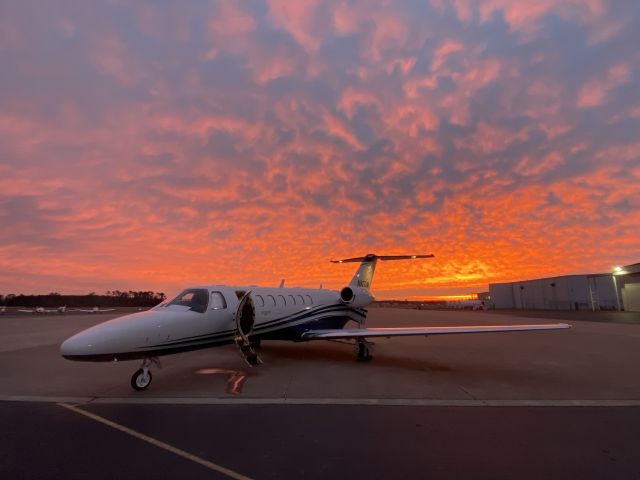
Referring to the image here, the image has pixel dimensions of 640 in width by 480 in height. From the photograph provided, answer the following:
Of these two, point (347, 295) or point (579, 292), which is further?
point (579, 292)

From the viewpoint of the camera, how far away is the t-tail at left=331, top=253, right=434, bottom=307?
587 inches

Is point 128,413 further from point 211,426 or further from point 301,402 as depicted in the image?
point 301,402

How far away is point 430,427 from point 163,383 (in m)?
6.07

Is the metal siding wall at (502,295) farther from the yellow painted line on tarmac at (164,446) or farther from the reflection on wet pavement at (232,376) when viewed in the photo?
the yellow painted line on tarmac at (164,446)

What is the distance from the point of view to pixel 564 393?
741 cm

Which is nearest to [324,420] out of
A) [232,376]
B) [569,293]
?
[232,376]

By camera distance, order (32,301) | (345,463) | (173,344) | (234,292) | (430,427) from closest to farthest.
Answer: (345,463), (430,427), (173,344), (234,292), (32,301)

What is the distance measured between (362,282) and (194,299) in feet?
29.4

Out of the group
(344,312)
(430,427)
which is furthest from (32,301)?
(430,427)

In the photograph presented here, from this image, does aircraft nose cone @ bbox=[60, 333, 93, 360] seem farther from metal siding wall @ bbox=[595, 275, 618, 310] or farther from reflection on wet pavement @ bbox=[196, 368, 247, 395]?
metal siding wall @ bbox=[595, 275, 618, 310]

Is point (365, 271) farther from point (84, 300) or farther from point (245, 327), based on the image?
point (84, 300)

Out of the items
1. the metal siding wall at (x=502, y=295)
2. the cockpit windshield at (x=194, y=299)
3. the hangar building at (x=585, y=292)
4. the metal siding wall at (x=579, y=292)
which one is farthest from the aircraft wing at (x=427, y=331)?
the metal siding wall at (x=502, y=295)

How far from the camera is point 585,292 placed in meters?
53.8

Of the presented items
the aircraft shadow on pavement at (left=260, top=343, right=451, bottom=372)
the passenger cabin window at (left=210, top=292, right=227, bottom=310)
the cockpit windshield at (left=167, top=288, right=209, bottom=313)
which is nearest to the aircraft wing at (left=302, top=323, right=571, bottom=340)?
the aircraft shadow on pavement at (left=260, top=343, right=451, bottom=372)
